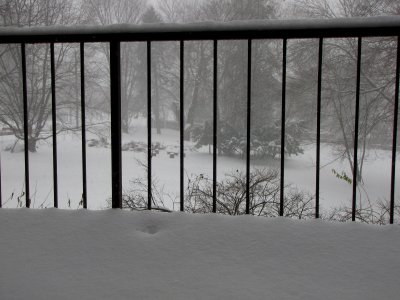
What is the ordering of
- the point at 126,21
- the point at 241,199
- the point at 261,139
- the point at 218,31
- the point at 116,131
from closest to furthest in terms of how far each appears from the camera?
the point at 218,31
the point at 116,131
the point at 241,199
the point at 261,139
the point at 126,21

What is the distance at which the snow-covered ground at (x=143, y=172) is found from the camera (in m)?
12.9

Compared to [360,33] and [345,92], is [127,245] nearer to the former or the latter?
[360,33]

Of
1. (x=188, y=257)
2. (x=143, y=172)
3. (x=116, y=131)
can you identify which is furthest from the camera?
(x=143, y=172)

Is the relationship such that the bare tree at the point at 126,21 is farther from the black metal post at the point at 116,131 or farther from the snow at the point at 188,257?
the snow at the point at 188,257

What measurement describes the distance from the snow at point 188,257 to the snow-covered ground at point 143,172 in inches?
380

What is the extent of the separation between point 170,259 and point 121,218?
1.28ft

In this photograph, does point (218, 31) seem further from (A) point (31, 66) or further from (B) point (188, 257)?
(A) point (31, 66)

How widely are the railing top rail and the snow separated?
0.79 meters

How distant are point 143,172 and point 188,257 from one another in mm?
14604

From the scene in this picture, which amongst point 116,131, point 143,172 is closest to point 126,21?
point 143,172

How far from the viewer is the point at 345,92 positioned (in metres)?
13.2

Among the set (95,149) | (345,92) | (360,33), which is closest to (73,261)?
(360,33)

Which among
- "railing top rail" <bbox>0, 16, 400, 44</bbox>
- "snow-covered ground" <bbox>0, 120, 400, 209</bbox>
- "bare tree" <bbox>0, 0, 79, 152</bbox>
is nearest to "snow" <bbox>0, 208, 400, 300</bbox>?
"railing top rail" <bbox>0, 16, 400, 44</bbox>

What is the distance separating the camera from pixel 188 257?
4.36 feet
